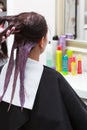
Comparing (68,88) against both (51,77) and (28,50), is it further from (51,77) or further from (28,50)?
(28,50)

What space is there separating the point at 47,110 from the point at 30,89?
0.37ft

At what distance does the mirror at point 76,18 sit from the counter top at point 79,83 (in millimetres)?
311

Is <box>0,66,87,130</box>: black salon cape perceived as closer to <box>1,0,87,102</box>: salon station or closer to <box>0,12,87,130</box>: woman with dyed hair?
<box>0,12,87,130</box>: woman with dyed hair

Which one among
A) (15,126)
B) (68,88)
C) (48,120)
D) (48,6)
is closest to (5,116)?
(15,126)

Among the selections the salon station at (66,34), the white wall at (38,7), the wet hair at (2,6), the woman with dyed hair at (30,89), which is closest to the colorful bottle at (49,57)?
the salon station at (66,34)

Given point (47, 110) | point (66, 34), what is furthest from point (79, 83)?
point (47, 110)

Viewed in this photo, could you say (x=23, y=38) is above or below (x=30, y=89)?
above

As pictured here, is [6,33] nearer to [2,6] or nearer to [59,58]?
[59,58]

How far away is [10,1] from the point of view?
8.19ft

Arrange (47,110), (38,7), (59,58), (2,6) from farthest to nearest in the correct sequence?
(2,6)
(38,7)
(59,58)
(47,110)

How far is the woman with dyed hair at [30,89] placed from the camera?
1.24 m

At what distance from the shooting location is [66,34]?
7.70ft

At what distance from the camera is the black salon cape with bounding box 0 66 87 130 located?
1.24 meters

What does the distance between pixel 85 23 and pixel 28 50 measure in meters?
1.09
